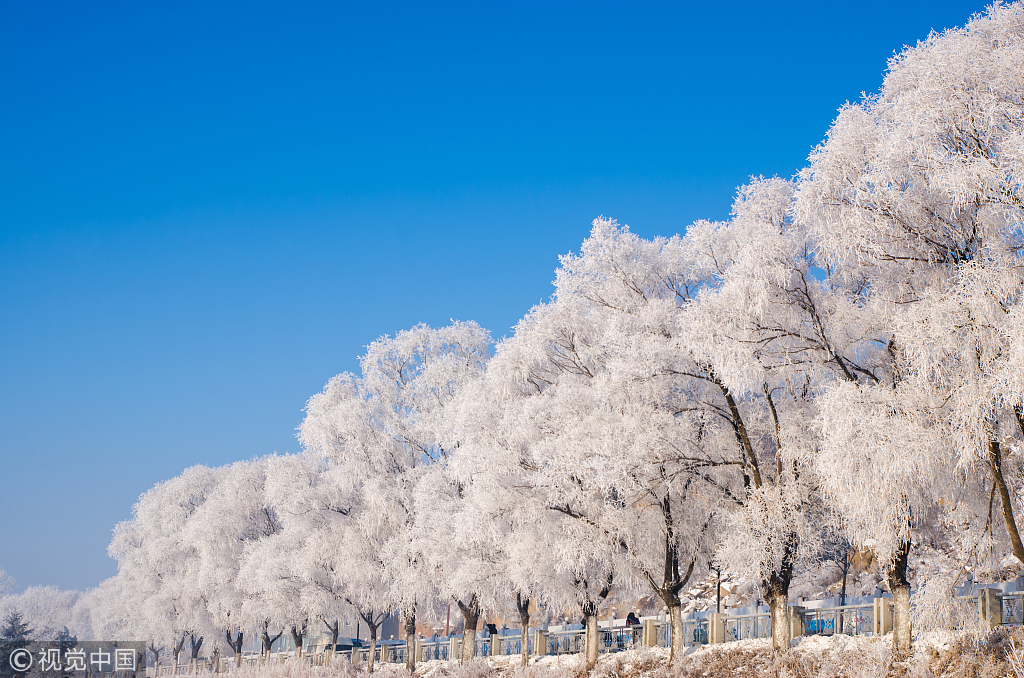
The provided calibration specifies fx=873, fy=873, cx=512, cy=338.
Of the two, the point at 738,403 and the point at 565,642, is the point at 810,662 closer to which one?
the point at 738,403

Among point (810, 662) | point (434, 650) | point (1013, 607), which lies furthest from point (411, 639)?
point (1013, 607)

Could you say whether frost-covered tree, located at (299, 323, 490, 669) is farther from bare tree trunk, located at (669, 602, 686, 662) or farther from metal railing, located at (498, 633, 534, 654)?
bare tree trunk, located at (669, 602, 686, 662)

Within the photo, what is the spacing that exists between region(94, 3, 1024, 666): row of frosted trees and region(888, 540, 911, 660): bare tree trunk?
48 millimetres

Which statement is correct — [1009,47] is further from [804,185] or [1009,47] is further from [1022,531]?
[1022,531]

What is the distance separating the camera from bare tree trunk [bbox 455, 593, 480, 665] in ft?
105

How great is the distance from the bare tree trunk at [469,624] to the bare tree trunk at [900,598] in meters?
15.9

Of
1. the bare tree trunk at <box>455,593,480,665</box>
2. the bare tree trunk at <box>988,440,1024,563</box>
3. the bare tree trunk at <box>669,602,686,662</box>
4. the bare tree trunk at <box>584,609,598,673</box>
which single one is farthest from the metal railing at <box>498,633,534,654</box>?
the bare tree trunk at <box>988,440,1024,563</box>

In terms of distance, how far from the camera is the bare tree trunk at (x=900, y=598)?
1828cm

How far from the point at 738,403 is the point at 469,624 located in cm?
1582

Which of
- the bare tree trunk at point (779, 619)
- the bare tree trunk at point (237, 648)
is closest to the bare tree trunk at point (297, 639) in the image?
the bare tree trunk at point (237, 648)

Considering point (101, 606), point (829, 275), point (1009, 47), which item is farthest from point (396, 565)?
point (101, 606)

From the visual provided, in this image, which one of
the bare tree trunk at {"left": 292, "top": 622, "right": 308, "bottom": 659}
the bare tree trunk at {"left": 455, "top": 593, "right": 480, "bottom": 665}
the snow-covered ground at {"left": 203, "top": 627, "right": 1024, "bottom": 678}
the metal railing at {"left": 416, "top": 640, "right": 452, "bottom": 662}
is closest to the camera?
the snow-covered ground at {"left": 203, "top": 627, "right": 1024, "bottom": 678}

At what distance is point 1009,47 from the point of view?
15586 mm

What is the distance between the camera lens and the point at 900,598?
1862 centimetres
